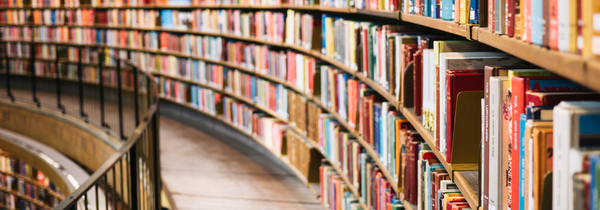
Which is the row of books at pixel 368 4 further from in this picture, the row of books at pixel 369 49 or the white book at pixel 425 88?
the white book at pixel 425 88

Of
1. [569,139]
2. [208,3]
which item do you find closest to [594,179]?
[569,139]

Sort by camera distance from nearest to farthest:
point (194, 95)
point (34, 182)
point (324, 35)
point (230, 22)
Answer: point (324, 35)
point (230, 22)
point (194, 95)
point (34, 182)

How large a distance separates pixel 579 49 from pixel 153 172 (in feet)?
10.0

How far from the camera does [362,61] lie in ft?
9.78

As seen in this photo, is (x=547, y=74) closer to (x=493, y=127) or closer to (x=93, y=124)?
(x=493, y=127)

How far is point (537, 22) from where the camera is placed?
107cm

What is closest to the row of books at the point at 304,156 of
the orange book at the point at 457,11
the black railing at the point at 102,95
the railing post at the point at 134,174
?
the black railing at the point at 102,95

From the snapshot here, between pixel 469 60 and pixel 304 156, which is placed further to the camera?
pixel 304 156

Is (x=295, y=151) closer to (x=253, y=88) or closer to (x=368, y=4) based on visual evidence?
(x=253, y=88)

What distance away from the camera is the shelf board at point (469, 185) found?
58.5 inches

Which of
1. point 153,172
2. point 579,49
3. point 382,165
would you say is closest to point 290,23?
point 153,172

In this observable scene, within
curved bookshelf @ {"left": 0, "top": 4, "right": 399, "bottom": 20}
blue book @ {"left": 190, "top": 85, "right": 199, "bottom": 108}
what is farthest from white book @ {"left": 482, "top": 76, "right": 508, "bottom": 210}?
blue book @ {"left": 190, "top": 85, "right": 199, "bottom": 108}

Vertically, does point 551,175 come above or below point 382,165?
above

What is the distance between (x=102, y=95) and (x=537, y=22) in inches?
220
